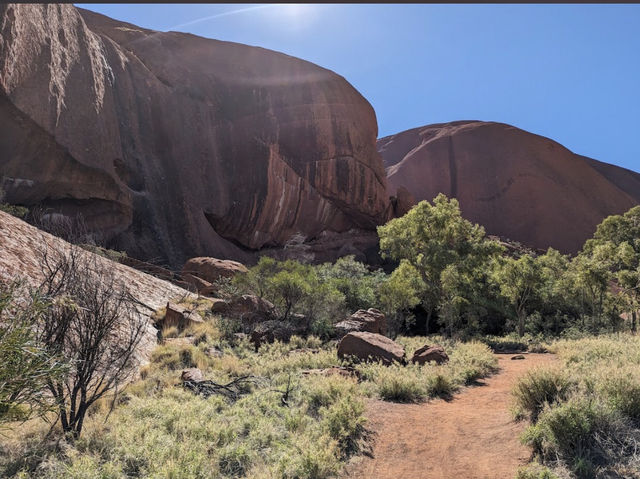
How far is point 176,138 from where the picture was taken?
33.5 metres

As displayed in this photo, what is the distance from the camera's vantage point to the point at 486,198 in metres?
65.5

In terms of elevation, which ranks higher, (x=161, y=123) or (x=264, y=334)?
(x=161, y=123)

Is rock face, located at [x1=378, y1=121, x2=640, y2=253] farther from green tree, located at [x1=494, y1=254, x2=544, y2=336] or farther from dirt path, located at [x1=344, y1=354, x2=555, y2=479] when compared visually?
dirt path, located at [x1=344, y1=354, x2=555, y2=479]

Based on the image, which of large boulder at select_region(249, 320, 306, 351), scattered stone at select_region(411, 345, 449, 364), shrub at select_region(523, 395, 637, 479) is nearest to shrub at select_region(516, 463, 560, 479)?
shrub at select_region(523, 395, 637, 479)

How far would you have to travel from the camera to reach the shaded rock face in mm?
21938

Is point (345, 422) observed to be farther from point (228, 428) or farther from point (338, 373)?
point (338, 373)

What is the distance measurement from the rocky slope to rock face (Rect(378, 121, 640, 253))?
58.8 metres

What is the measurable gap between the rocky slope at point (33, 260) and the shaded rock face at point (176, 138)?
12479 millimetres

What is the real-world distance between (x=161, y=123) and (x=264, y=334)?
82.8 ft

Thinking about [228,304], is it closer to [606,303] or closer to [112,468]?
[112,468]

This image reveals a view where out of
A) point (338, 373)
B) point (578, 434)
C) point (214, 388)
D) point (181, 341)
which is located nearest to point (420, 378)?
point (338, 373)

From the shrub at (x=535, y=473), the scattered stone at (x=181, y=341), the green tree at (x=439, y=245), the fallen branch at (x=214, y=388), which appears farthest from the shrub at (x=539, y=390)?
the green tree at (x=439, y=245)

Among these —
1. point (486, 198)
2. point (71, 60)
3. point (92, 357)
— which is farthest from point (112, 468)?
point (486, 198)

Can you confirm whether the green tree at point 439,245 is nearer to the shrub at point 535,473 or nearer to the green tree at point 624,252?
the green tree at point 624,252
